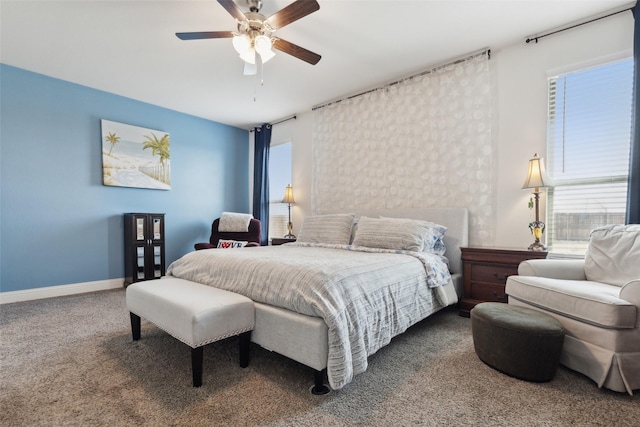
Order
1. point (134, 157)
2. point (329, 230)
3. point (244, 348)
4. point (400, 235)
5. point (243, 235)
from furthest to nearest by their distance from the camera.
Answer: point (243, 235)
point (134, 157)
point (329, 230)
point (400, 235)
point (244, 348)

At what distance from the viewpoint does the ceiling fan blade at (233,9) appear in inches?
75.3

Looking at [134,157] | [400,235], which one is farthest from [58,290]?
[400,235]

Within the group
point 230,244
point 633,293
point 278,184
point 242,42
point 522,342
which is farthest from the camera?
point 278,184

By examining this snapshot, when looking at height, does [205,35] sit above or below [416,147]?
above

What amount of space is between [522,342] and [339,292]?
1056 mm

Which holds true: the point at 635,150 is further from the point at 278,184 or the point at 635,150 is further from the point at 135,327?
the point at 278,184

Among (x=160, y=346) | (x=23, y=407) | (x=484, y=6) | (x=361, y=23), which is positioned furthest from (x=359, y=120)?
(x=23, y=407)

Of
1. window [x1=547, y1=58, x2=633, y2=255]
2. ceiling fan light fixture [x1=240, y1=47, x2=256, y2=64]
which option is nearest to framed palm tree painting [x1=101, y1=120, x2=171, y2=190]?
ceiling fan light fixture [x1=240, y1=47, x2=256, y2=64]

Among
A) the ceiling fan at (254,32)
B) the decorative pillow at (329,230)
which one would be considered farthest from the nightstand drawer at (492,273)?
the ceiling fan at (254,32)

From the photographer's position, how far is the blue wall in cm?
333

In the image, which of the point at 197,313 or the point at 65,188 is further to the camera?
the point at 65,188

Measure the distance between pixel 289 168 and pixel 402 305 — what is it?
3.49m

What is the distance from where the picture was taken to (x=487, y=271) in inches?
105

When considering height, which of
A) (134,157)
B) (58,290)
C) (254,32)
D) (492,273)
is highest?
(254,32)
